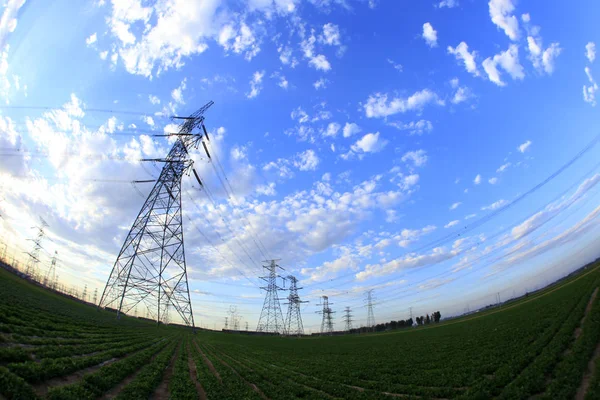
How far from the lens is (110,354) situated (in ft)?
55.7

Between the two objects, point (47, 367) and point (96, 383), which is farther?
point (96, 383)

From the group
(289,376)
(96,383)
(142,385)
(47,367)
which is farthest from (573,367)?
(47,367)

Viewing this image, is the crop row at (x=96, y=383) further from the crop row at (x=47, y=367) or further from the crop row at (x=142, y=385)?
the crop row at (x=47, y=367)

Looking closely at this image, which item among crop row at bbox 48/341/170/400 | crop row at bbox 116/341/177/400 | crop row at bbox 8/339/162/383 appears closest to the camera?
crop row at bbox 48/341/170/400

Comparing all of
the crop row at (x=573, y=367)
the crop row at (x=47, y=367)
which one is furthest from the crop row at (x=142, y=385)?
the crop row at (x=573, y=367)

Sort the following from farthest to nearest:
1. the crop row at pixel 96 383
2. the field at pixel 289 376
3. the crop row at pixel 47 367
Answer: the field at pixel 289 376 < the crop row at pixel 47 367 < the crop row at pixel 96 383

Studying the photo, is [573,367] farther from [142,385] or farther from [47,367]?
[47,367]

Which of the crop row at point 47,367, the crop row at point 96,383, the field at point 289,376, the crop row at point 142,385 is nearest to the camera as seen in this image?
the crop row at point 96,383

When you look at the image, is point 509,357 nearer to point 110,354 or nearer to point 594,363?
point 594,363

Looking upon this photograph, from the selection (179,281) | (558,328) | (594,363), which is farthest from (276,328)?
(594,363)

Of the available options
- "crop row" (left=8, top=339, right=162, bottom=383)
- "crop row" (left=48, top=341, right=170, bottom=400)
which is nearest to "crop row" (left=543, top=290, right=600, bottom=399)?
"crop row" (left=48, top=341, right=170, bottom=400)

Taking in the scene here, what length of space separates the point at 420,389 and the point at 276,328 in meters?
116

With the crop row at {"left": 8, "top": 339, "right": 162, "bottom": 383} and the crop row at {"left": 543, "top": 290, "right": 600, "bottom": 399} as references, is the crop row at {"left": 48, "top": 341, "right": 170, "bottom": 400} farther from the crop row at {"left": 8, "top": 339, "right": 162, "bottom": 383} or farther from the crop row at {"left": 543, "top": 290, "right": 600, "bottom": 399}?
the crop row at {"left": 543, "top": 290, "right": 600, "bottom": 399}

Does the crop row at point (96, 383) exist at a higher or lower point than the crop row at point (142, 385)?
higher
